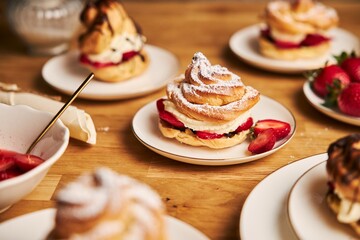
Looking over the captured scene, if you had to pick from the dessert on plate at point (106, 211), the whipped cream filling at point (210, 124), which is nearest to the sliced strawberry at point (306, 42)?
the whipped cream filling at point (210, 124)

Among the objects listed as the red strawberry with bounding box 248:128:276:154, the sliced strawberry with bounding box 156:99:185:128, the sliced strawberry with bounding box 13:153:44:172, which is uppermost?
the sliced strawberry with bounding box 13:153:44:172

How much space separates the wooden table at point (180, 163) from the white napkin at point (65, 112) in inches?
1.9

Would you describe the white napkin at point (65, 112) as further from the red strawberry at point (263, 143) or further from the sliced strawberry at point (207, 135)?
the red strawberry at point (263, 143)

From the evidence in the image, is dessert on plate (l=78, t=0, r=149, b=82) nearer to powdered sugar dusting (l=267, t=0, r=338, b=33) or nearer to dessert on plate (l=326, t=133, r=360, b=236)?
powdered sugar dusting (l=267, t=0, r=338, b=33)

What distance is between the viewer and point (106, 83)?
2020mm

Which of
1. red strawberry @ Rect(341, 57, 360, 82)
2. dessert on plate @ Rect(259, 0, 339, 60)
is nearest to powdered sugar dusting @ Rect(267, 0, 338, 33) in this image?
dessert on plate @ Rect(259, 0, 339, 60)

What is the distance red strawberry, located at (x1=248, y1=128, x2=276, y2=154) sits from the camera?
1.51 metres

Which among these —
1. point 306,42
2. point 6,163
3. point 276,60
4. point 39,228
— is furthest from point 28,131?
point 306,42

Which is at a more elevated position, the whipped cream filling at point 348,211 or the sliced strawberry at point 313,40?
the whipped cream filling at point 348,211

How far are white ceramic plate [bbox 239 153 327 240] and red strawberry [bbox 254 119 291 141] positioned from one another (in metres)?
0.16

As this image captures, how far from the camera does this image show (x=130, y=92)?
1.90 meters

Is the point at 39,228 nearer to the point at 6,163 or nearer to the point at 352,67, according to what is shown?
the point at 6,163

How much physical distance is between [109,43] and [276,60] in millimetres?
698

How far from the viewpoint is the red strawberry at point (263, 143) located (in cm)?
151
